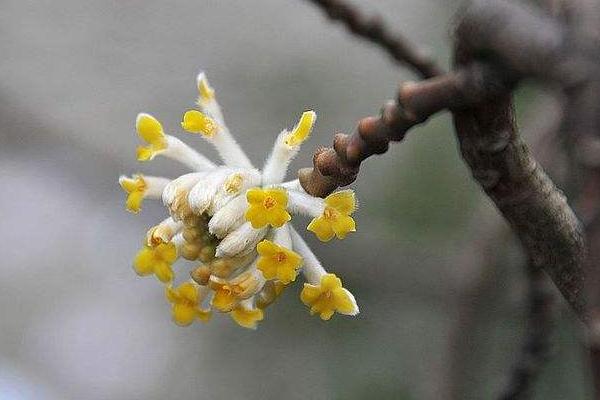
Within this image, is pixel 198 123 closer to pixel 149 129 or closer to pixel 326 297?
pixel 149 129

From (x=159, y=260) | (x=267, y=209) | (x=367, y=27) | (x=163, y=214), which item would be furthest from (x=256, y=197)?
(x=163, y=214)

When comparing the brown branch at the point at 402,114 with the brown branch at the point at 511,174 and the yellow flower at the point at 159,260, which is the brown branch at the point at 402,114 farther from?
the yellow flower at the point at 159,260

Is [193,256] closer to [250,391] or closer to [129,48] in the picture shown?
[250,391]

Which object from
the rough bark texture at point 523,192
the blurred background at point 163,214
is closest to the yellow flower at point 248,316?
the rough bark texture at point 523,192

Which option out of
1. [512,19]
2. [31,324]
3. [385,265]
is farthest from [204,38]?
[512,19]

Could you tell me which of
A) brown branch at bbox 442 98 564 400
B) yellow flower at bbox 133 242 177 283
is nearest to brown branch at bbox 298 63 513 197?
yellow flower at bbox 133 242 177 283

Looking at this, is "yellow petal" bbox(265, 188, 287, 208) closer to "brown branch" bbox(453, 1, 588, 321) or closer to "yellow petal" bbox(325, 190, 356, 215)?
"yellow petal" bbox(325, 190, 356, 215)

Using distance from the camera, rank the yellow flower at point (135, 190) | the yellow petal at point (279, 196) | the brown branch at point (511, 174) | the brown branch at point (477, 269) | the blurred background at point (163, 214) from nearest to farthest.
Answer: the brown branch at point (511, 174) < the yellow petal at point (279, 196) < the yellow flower at point (135, 190) < the brown branch at point (477, 269) < the blurred background at point (163, 214)
